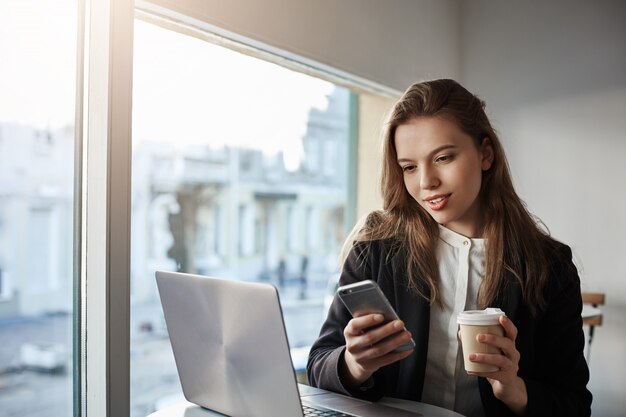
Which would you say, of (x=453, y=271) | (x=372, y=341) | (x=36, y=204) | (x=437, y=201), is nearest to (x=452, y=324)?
(x=453, y=271)

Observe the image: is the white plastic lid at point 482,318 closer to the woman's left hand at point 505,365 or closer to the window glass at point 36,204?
the woman's left hand at point 505,365

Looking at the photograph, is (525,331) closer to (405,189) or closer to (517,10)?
(405,189)

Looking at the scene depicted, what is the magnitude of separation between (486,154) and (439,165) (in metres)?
0.19

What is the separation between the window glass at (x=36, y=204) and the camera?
1677 mm

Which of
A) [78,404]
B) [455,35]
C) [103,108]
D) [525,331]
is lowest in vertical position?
[78,404]

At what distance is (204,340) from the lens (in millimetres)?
1114

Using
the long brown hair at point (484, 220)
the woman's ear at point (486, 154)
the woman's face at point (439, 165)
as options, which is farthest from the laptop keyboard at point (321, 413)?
the woman's ear at point (486, 154)

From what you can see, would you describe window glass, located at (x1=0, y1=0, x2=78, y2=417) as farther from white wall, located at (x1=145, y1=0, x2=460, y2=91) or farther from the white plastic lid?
the white plastic lid

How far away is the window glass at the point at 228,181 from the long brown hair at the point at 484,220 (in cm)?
90

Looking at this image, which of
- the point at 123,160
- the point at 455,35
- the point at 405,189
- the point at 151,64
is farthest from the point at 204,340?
the point at 455,35

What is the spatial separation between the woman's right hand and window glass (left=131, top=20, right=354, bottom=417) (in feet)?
3.34

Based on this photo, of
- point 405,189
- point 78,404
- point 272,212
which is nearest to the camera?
point 405,189

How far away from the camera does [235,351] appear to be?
1.05 metres

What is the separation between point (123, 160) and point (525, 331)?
1.17 meters
